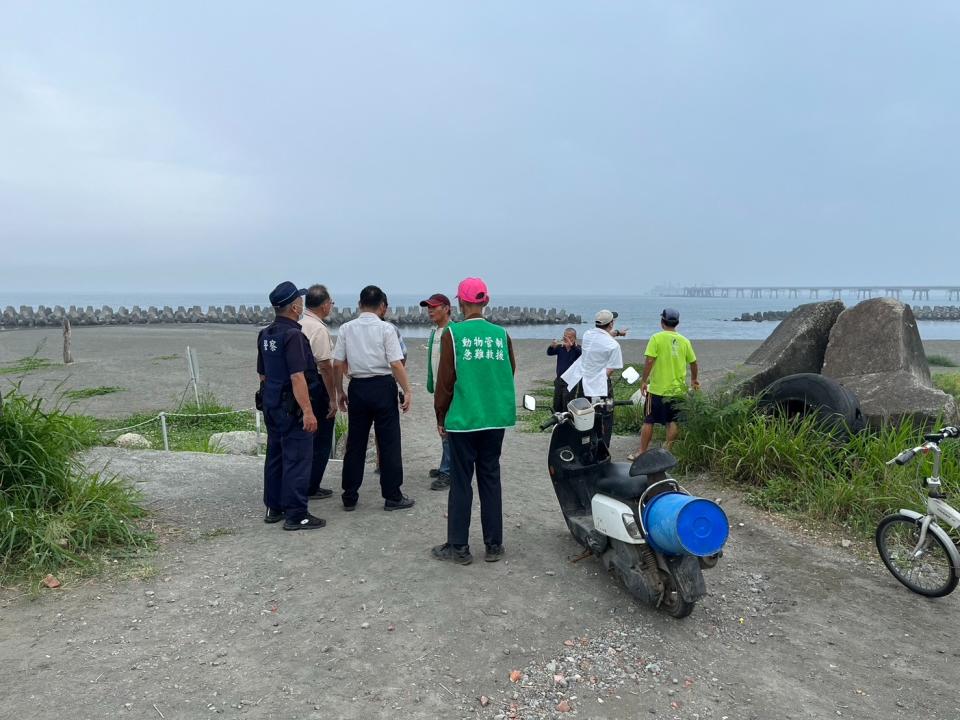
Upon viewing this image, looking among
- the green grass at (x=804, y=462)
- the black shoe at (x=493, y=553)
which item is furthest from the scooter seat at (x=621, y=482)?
the green grass at (x=804, y=462)

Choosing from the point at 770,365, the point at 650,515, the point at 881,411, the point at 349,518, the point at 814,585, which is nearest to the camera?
the point at 650,515

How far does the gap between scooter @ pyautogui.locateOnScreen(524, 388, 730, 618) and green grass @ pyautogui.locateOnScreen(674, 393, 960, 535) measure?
7.19ft

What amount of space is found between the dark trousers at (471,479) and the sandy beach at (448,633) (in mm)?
254

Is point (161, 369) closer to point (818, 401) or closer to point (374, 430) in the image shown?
point (374, 430)

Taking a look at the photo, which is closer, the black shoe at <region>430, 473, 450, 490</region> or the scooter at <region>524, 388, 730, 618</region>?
the scooter at <region>524, 388, 730, 618</region>

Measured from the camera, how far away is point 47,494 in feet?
16.2

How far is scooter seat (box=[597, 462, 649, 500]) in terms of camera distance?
4.11 metres

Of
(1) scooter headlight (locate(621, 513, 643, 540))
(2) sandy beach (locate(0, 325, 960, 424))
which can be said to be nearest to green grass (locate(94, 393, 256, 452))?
(2) sandy beach (locate(0, 325, 960, 424))

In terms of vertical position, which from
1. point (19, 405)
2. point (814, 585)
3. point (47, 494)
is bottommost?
point (814, 585)

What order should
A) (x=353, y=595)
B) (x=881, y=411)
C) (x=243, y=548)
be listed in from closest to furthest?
(x=353, y=595) → (x=243, y=548) → (x=881, y=411)

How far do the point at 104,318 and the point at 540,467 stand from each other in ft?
171

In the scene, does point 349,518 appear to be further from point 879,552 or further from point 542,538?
point 879,552

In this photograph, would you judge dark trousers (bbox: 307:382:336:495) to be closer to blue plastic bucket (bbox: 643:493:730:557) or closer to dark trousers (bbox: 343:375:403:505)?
dark trousers (bbox: 343:375:403:505)

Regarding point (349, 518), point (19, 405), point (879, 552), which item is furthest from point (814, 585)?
point (19, 405)
